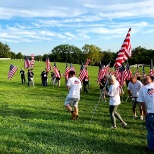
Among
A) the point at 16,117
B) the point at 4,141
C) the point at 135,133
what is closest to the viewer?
the point at 4,141

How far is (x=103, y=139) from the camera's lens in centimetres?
936

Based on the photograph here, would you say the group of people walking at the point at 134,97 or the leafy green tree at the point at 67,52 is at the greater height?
the leafy green tree at the point at 67,52

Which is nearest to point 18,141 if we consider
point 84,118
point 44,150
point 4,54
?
point 44,150

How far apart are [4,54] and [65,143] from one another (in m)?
151

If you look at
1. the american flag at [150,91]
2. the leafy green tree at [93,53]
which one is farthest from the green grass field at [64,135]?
the leafy green tree at [93,53]

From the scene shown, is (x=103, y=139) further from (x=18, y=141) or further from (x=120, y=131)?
(x=18, y=141)

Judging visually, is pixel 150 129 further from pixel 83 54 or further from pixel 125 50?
pixel 83 54

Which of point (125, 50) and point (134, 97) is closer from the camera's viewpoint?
point (125, 50)

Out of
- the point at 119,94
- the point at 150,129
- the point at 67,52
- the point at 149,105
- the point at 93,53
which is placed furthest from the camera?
the point at 67,52

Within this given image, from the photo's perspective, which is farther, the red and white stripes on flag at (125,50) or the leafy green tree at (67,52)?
the leafy green tree at (67,52)

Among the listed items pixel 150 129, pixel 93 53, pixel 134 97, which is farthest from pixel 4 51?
pixel 150 129

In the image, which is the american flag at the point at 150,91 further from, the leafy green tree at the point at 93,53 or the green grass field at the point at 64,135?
the leafy green tree at the point at 93,53

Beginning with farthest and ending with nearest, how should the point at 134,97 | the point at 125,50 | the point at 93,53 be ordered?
the point at 93,53, the point at 134,97, the point at 125,50

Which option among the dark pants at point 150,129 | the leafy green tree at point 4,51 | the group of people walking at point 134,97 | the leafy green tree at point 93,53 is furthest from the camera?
the leafy green tree at point 4,51
